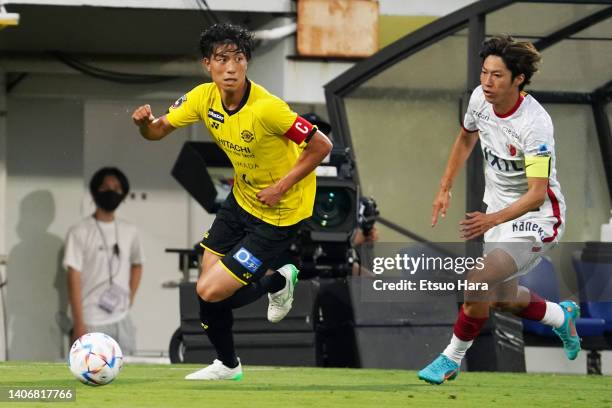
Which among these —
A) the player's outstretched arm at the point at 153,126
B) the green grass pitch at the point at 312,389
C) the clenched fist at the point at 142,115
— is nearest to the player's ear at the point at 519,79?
the green grass pitch at the point at 312,389

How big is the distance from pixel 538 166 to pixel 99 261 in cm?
727

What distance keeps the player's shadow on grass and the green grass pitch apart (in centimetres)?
549

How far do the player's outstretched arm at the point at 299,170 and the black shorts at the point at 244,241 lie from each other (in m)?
0.30

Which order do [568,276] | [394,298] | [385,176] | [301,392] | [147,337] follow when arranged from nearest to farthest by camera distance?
[301,392] < [394,298] < [568,276] < [385,176] < [147,337]

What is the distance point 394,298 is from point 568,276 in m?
1.93

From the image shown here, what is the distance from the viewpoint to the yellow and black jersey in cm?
957

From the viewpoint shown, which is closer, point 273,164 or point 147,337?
point 273,164

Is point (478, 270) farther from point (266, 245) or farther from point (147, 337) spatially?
point (147, 337)

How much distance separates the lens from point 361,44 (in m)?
15.5

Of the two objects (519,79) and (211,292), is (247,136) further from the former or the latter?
(519,79)

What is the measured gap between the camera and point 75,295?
15719 millimetres

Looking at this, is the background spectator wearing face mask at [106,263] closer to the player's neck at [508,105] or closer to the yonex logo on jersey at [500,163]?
the yonex logo on jersey at [500,163]

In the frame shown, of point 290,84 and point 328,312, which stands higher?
point 290,84

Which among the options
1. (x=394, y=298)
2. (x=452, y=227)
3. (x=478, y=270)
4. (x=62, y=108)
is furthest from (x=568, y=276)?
(x=62, y=108)
